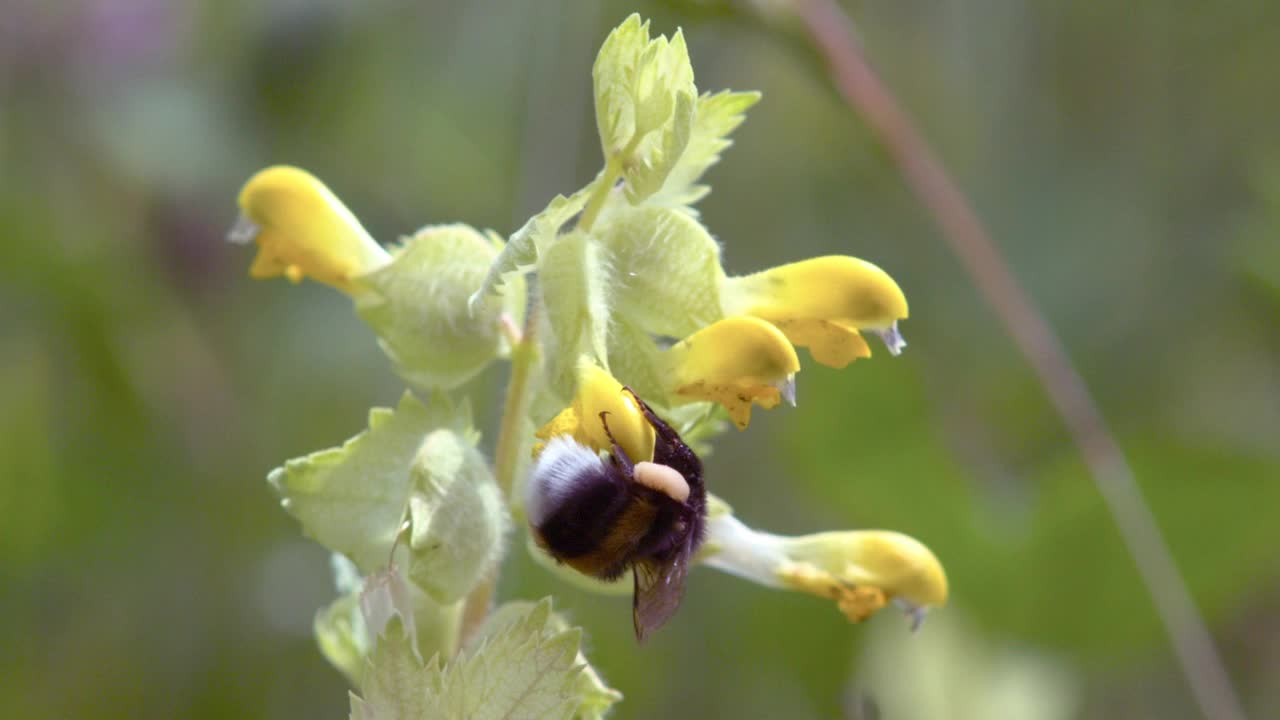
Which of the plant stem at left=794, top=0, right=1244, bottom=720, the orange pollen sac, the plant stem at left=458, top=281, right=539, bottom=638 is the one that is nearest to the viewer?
the orange pollen sac

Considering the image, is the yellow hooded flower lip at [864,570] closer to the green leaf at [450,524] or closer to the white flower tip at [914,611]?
the white flower tip at [914,611]

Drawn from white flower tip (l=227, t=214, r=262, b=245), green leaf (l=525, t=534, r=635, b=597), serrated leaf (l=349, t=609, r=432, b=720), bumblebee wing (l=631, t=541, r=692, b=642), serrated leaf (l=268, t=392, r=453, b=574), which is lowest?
serrated leaf (l=349, t=609, r=432, b=720)

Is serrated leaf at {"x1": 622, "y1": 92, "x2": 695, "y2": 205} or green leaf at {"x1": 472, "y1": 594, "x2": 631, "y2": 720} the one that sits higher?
serrated leaf at {"x1": 622, "y1": 92, "x2": 695, "y2": 205}

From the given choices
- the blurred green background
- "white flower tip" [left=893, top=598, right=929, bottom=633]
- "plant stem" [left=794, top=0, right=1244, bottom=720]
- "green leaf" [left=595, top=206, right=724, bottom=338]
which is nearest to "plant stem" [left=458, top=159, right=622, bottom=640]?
"green leaf" [left=595, top=206, right=724, bottom=338]

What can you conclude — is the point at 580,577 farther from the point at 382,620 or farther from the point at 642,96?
the point at 642,96

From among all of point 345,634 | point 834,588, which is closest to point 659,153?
point 834,588

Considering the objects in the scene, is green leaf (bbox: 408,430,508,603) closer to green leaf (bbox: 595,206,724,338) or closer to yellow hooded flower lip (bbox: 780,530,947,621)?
green leaf (bbox: 595,206,724,338)

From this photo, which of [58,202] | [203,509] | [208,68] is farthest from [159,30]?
[203,509]

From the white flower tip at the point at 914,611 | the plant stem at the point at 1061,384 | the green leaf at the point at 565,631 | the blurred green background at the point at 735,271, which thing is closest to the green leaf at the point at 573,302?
the green leaf at the point at 565,631
